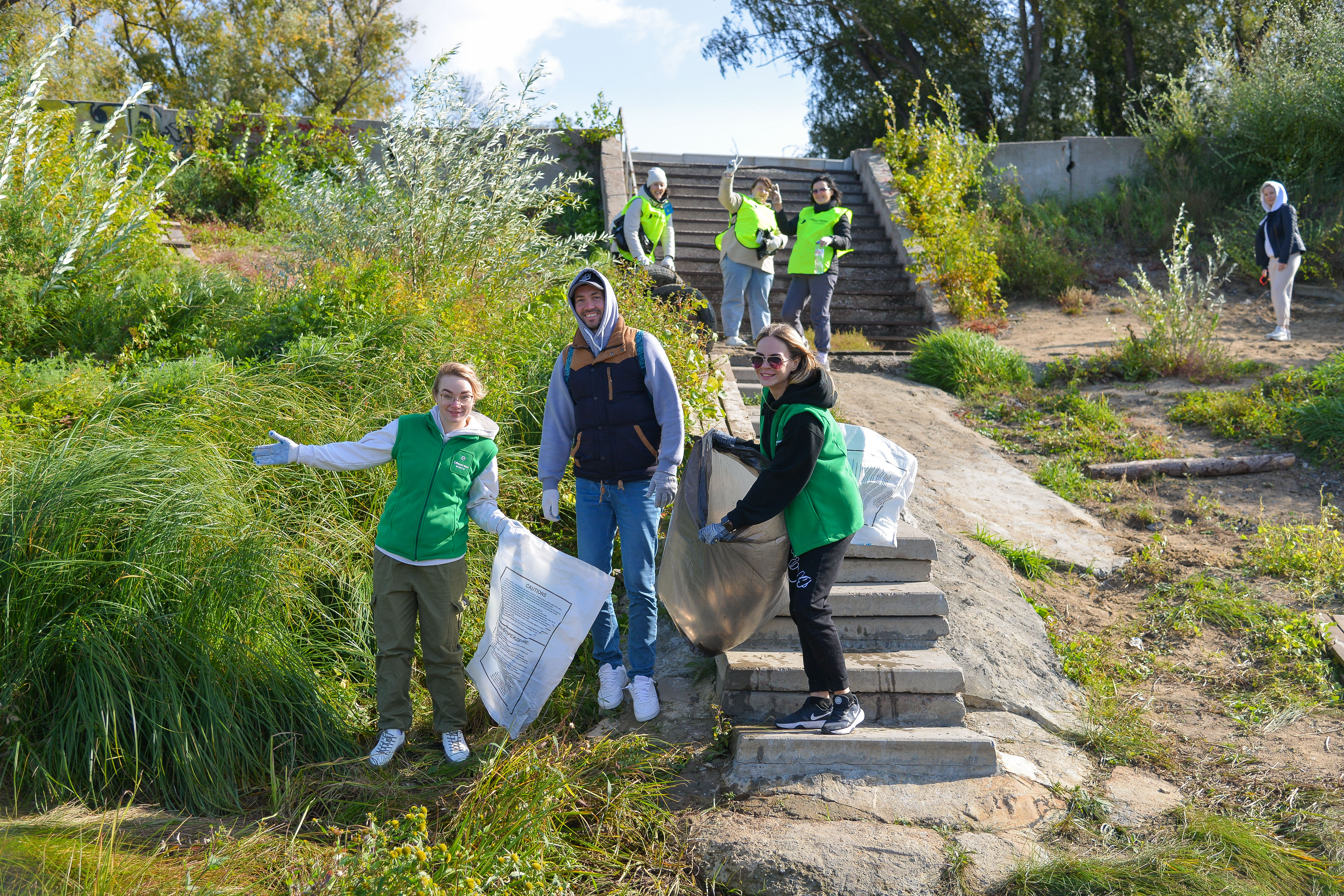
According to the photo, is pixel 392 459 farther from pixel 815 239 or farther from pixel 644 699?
pixel 815 239

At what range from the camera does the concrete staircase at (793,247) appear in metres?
10.9

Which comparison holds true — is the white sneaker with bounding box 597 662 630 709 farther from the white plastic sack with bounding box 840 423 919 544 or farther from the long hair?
the long hair

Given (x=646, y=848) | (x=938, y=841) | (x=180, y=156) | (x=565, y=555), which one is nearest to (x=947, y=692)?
(x=938, y=841)

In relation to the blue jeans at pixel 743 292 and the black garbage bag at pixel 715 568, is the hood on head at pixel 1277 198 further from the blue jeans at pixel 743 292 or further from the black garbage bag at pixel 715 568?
the black garbage bag at pixel 715 568

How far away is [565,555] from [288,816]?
52.4 inches

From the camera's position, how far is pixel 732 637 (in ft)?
12.7

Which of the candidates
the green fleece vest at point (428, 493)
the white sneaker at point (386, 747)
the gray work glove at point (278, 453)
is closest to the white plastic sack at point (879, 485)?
the green fleece vest at point (428, 493)

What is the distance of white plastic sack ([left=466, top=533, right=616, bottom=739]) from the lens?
3.38 meters

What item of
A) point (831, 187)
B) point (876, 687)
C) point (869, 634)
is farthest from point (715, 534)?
point (831, 187)

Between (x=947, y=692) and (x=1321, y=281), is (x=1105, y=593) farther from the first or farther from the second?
A: (x=1321, y=281)

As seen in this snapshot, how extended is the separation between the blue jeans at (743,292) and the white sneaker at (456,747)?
17.5ft

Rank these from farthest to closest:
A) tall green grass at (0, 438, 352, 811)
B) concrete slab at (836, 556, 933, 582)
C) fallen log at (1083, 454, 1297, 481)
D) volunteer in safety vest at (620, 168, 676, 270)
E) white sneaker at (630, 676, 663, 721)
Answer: volunteer in safety vest at (620, 168, 676, 270)
fallen log at (1083, 454, 1297, 481)
concrete slab at (836, 556, 933, 582)
white sneaker at (630, 676, 663, 721)
tall green grass at (0, 438, 352, 811)

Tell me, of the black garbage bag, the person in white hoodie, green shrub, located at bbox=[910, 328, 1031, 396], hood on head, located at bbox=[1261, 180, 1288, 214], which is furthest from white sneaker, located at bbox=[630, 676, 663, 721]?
hood on head, located at bbox=[1261, 180, 1288, 214]

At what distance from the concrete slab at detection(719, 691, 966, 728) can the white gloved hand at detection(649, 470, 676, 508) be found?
3.00ft
